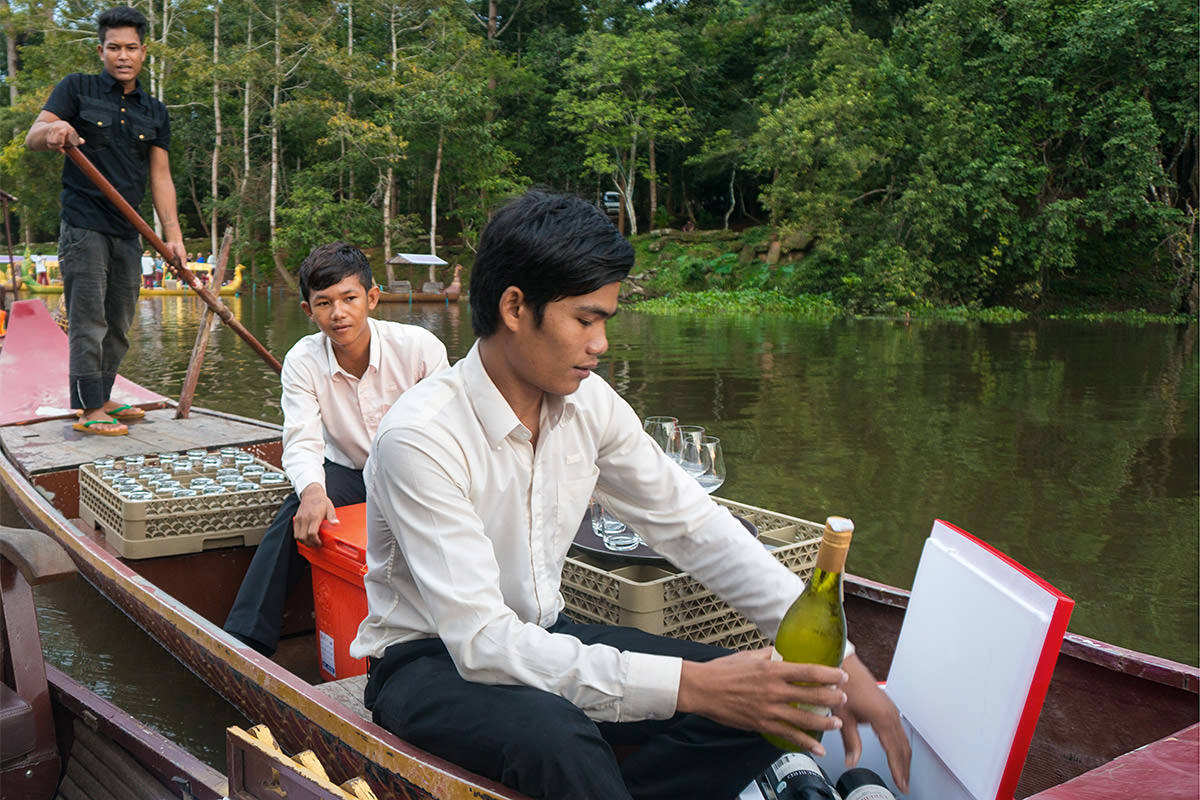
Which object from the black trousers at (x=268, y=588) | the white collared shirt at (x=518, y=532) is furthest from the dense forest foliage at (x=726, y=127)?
the white collared shirt at (x=518, y=532)

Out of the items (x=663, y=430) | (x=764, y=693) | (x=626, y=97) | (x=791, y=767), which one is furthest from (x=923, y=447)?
(x=626, y=97)

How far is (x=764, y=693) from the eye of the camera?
1.45 metres

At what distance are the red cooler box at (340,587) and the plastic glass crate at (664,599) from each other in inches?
23.0

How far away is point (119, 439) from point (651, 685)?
156 inches

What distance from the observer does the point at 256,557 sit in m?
3.06

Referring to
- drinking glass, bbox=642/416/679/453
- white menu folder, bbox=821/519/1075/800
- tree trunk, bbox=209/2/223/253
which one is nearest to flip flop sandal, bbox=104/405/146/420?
drinking glass, bbox=642/416/679/453

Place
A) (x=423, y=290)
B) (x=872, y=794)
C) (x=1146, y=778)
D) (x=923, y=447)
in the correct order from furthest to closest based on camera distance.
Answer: (x=423, y=290), (x=923, y=447), (x=872, y=794), (x=1146, y=778)

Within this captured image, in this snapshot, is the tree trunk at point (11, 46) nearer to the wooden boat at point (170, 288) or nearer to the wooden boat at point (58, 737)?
the wooden boat at point (170, 288)

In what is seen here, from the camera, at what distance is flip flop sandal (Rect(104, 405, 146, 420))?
16.8 ft

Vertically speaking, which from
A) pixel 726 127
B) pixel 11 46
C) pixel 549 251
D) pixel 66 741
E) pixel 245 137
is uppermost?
pixel 11 46

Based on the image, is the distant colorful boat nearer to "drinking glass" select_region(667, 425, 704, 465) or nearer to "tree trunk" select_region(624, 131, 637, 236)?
"tree trunk" select_region(624, 131, 637, 236)

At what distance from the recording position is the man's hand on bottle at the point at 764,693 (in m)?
1.44

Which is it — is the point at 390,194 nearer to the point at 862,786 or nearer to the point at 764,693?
the point at 862,786

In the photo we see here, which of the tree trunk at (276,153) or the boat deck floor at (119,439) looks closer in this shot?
the boat deck floor at (119,439)
